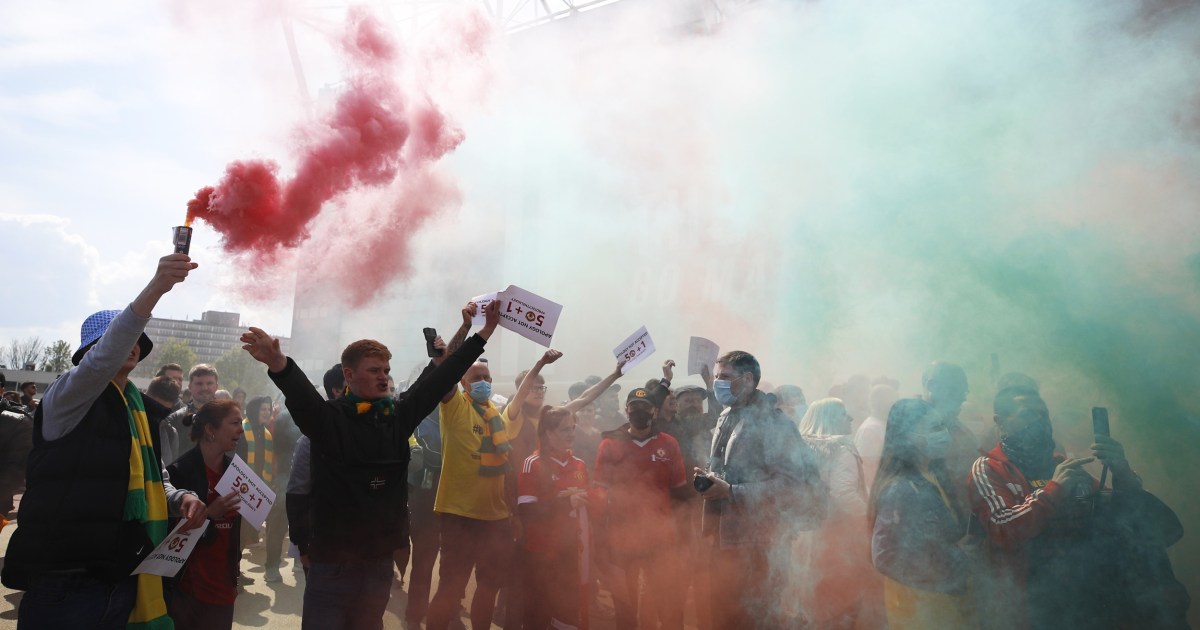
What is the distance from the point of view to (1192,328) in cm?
443

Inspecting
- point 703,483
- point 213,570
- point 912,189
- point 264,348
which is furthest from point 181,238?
point 912,189

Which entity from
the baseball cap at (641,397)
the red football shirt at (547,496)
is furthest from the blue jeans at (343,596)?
the baseball cap at (641,397)

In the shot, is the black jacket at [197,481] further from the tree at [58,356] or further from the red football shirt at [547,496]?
the tree at [58,356]

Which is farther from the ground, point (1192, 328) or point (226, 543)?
point (1192, 328)

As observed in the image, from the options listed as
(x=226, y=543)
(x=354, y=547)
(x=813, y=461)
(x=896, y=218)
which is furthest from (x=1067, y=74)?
(x=226, y=543)

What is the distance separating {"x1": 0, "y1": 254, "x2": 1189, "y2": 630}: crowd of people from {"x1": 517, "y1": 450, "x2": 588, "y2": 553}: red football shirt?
0.02 metres

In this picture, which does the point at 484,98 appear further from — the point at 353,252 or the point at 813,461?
the point at 813,461

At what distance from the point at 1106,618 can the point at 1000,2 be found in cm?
489

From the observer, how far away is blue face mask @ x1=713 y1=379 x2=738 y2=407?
4.10m

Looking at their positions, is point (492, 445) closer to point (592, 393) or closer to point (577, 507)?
point (577, 507)

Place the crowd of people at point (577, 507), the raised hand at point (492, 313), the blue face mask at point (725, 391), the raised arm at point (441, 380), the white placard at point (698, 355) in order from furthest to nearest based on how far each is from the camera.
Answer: the white placard at point (698, 355) → the blue face mask at point (725, 391) → the raised hand at point (492, 313) → the raised arm at point (441, 380) → the crowd of people at point (577, 507)

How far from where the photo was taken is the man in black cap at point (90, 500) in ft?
7.30

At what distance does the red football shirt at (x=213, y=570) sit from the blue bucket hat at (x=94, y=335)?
0.92 m

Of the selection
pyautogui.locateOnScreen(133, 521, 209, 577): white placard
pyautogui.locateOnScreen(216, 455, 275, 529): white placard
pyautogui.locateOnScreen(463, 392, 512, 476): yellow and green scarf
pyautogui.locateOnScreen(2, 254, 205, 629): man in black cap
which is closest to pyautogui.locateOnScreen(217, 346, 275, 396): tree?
pyautogui.locateOnScreen(463, 392, 512, 476): yellow and green scarf
